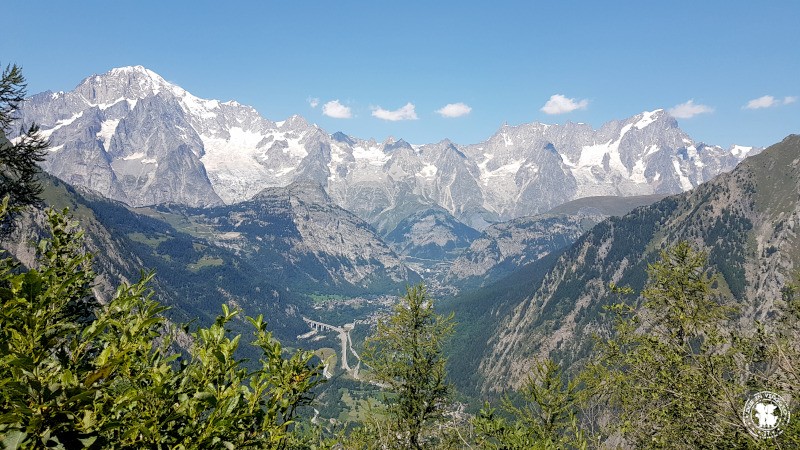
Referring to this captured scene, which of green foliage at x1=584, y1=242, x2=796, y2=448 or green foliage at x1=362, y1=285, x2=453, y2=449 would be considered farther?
green foliage at x1=362, y1=285, x2=453, y2=449

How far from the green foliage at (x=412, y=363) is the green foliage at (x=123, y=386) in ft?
88.8

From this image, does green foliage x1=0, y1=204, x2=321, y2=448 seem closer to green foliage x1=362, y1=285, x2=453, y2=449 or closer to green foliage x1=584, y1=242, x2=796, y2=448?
green foliage x1=584, y1=242, x2=796, y2=448

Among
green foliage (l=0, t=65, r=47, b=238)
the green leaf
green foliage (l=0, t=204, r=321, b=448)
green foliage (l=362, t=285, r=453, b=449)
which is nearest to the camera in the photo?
the green leaf

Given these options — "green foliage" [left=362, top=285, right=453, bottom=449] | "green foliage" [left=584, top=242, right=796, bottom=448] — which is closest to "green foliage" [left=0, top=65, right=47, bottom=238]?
"green foliage" [left=362, top=285, right=453, bottom=449]

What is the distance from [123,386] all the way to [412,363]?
1170 inches

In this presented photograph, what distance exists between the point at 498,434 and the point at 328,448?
5967 mm

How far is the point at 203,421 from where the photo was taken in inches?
208

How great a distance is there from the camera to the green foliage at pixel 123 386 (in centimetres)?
393

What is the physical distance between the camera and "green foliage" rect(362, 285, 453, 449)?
32875 millimetres

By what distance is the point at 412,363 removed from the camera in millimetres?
34062

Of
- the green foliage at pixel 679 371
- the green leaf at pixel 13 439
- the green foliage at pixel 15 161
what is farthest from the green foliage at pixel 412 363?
the green leaf at pixel 13 439

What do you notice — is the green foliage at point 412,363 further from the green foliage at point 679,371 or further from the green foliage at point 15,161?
the green foliage at point 15,161

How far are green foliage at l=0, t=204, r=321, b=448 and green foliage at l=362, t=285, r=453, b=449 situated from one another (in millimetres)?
27055

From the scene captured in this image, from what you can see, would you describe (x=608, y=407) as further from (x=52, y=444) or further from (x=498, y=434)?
(x=52, y=444)
